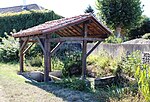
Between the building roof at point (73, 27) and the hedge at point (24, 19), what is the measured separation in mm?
7760

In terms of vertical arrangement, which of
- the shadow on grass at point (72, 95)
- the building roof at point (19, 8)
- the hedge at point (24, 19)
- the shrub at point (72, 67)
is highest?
the building roof at point (19, 8)

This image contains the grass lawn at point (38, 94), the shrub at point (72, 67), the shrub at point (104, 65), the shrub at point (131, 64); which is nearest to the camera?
the grass lawn at point (38, 94)

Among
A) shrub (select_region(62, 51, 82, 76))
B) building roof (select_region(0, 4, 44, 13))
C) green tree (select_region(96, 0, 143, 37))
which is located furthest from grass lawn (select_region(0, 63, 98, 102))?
building roof (select_region(0, 4, 44, 13))

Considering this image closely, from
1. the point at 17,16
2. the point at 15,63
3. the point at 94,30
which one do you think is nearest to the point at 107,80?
the point at 94,30

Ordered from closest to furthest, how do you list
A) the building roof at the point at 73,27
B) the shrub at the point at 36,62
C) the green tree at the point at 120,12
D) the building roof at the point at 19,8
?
the building roof at the point at 73,27
the shrub at the point at 36,62
the green tree at the point at 120,12
the building roof at the point at 19,8

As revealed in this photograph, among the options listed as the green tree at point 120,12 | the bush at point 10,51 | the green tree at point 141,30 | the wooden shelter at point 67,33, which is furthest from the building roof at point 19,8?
the wooden shelter at point 67,33

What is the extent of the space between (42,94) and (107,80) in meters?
Answer: 3.52

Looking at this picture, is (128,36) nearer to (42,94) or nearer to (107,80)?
(107,80)

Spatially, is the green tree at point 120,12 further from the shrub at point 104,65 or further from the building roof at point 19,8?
the shrub at point 104,65

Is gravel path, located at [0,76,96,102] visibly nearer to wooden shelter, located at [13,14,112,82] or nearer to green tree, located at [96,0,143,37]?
wooden shelter, located at [13,14,112,82]

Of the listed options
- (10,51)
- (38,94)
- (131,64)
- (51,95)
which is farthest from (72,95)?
(10,51)

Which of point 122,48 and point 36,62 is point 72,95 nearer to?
point 122,48

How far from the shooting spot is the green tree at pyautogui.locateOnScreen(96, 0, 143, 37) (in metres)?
26.9

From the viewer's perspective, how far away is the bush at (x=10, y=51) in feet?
58.5
